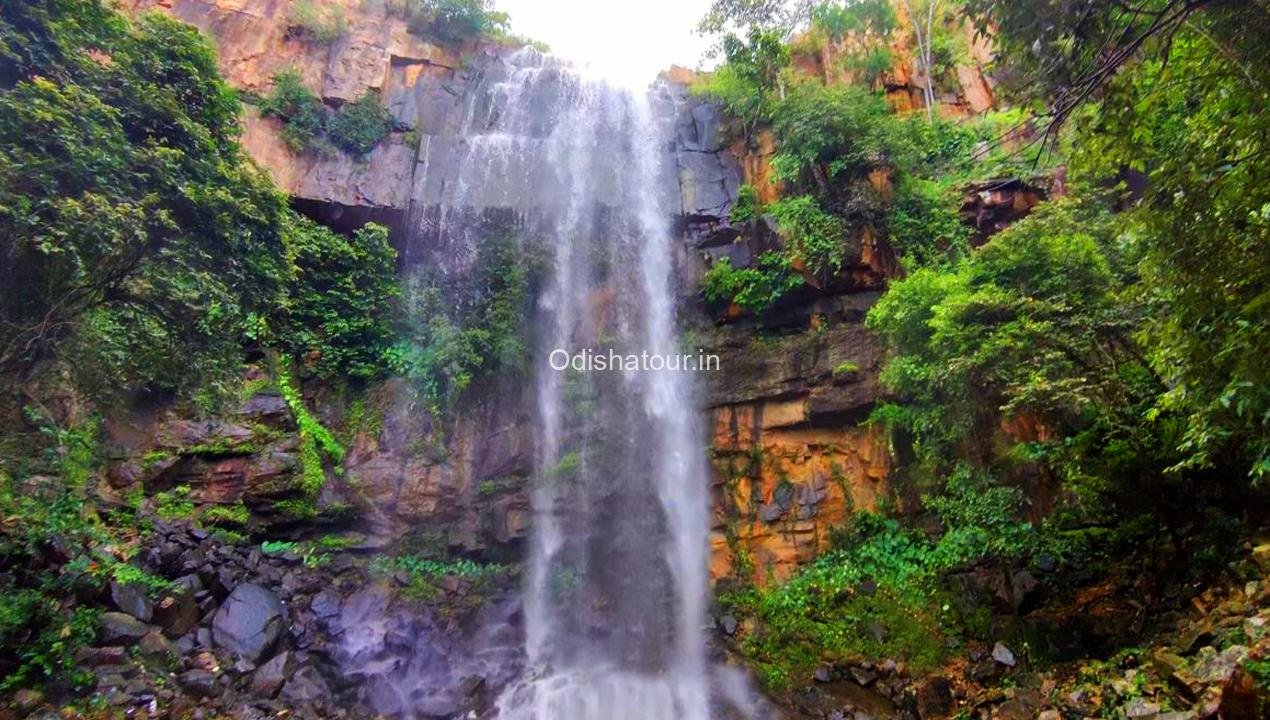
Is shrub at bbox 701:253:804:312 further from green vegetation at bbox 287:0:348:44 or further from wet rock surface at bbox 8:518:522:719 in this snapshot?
green vegetation at bbox 287:0:348:44

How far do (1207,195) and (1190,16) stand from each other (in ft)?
3.79

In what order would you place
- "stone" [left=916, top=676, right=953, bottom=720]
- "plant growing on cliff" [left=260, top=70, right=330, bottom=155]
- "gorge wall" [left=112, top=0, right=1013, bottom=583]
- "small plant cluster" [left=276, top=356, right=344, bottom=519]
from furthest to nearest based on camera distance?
1. "plant growing on cliff" [left=260, top=70, right=330, bottom=155]
2. "gorge wall" [left=112, top=0, right=1013, bottom=583]
3. "small plant cluster" [left=276, top=356, right=344, bottom=519]
4. "stone" [left=916, top=676, right=953, bottom=720]

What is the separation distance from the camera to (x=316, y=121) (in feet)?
48.3

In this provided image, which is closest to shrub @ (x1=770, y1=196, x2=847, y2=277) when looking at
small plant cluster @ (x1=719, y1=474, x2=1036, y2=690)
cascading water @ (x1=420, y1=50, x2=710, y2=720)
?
cascading water @ (x1=420, y1=50, x2=710, y2=720)

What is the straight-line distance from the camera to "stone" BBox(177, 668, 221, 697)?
23.5 feet

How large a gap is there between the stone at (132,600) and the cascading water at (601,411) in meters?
4.49

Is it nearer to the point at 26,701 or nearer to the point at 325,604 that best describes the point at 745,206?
the point at 325,604

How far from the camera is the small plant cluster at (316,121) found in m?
14.4

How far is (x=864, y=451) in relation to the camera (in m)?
11.8

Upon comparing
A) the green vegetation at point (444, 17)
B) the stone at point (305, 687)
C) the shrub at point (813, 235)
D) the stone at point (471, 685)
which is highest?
the green vegetation at point (444, 17)

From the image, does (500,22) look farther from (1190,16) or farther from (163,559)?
(1190,16)

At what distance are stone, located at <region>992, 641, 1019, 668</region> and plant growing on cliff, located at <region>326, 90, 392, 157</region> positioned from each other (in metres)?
14.9

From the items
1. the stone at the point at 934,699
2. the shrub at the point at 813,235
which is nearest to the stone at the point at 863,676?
the stone at the point at 934,699

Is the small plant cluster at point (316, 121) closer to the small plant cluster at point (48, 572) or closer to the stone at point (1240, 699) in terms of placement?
the small plant cluster at point (48, 572)
